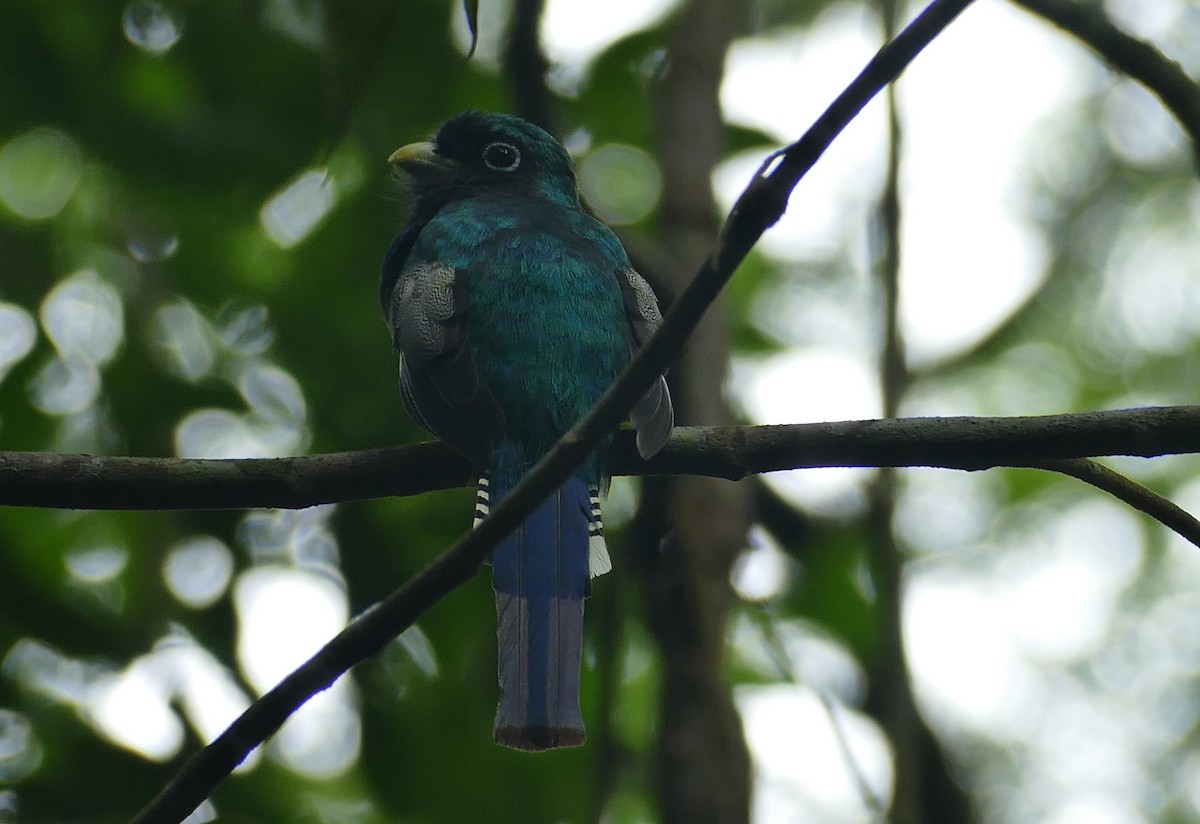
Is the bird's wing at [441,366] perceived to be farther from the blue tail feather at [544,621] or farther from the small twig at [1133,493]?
the small twig at [1133,493]

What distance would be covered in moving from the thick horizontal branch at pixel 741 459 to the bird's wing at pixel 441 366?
1.92ft

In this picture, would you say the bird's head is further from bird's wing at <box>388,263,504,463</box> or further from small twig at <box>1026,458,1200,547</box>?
small twig at <box>1026,458,1200,547</box>

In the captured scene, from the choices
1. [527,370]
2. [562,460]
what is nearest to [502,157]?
[527,370]

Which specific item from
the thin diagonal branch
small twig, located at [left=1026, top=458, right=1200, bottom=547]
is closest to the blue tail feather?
the thin diagonal branch

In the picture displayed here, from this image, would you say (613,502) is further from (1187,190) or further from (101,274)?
(1187,190)

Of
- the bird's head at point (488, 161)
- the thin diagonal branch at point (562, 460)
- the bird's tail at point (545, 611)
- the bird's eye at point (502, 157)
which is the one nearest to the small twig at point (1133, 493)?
the thin diagonal branch at point (562, 460)

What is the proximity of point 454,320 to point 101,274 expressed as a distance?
2.74 metres

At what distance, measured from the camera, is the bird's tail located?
3.16 meters

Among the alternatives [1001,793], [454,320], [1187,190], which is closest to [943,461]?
[454,320]

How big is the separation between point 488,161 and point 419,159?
0.89 feet

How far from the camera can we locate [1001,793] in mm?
8297

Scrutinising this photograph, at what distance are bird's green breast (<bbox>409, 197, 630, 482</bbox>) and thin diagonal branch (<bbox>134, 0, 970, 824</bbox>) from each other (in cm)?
132

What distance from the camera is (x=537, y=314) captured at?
414 cm

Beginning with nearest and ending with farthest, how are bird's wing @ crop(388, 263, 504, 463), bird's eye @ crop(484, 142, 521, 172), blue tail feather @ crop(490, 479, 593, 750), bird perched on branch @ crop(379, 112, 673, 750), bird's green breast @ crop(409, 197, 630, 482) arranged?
blue tail feather @ crop(490, 479, 593, 750), bird perched on branch @ crop(379, 112, 673, 750), bird's wing @ crop(388, 263, 504, 463), bird's green breast @ crop(409, 197, 630, 482), bird's eye @ crop(484, 142, 521, 172)
